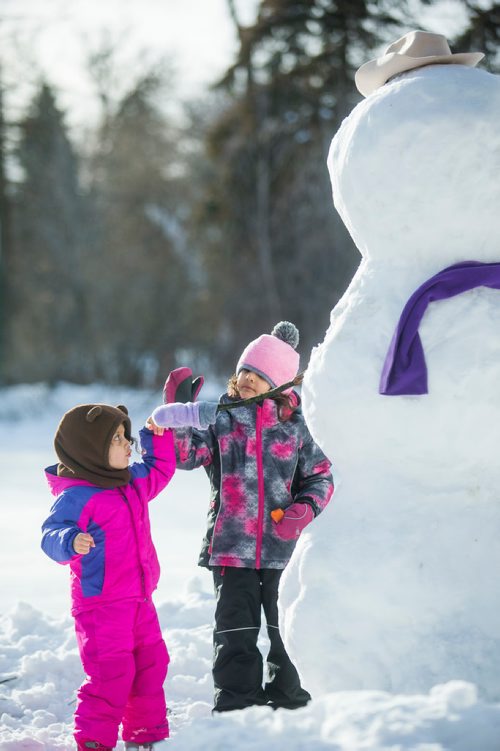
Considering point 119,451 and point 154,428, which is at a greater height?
point 154,428

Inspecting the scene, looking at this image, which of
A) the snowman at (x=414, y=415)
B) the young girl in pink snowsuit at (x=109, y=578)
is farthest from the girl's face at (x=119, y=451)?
the snowman at (x=414, y=415)

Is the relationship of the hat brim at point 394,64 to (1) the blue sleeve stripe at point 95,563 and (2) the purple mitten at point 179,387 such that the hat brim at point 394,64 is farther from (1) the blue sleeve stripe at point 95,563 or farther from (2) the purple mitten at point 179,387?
(1) the blue sleeve stripe at point 95,563

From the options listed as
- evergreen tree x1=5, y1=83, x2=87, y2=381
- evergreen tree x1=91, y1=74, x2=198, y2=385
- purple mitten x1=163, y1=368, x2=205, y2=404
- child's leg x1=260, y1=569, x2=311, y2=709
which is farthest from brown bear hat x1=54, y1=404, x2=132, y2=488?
evergreen tree x1=5, y1=83, x2=87, y2=381

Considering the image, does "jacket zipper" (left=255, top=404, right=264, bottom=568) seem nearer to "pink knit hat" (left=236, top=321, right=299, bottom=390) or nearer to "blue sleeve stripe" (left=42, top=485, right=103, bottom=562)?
"pink knit hat" (left=236, top=321, right=299, bottom=390)

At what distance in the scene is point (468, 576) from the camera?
9.00 ft

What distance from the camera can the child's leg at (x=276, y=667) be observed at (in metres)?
3.65

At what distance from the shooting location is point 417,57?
9.89 ft

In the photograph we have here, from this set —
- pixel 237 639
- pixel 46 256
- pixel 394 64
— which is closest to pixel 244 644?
pixel 237 639

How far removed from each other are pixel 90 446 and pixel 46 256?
16.7 m

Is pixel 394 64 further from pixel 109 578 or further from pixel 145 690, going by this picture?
pixel 145 690

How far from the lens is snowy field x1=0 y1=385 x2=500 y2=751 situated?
7.37 feet

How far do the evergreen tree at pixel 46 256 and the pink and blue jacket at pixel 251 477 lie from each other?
1475 centimetres

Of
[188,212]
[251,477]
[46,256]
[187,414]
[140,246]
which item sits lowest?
[251,477]

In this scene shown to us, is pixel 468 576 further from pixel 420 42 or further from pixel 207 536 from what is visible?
pixel 420 42
